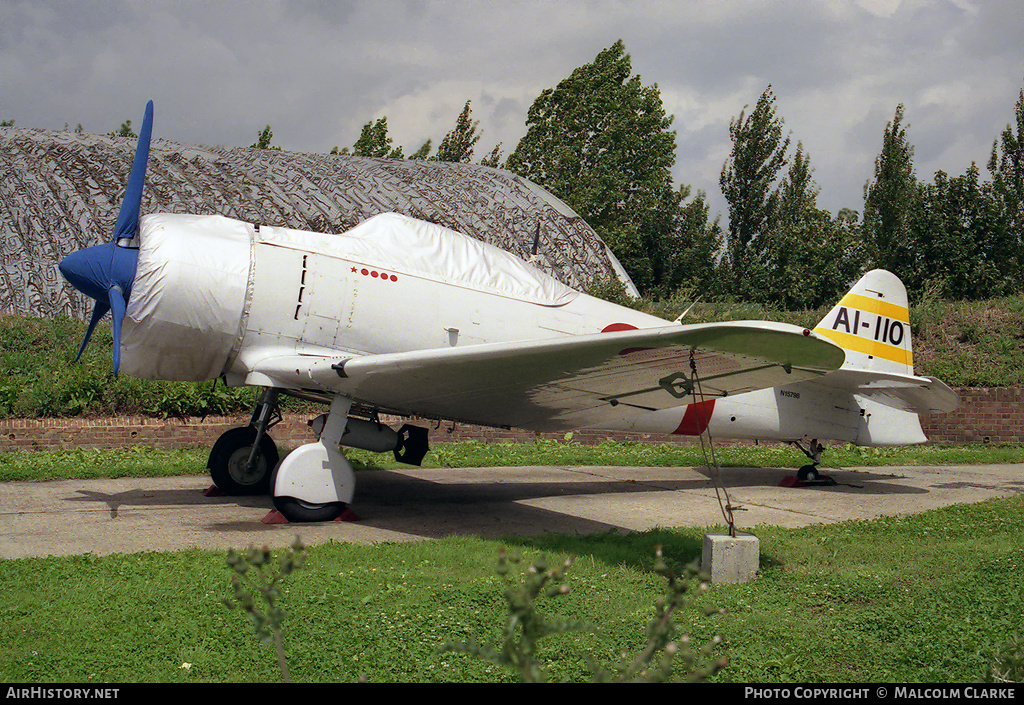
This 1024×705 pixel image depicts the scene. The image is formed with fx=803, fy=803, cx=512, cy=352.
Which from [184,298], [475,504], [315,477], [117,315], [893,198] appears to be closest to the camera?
[315,477]

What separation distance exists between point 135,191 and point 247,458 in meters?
2.94

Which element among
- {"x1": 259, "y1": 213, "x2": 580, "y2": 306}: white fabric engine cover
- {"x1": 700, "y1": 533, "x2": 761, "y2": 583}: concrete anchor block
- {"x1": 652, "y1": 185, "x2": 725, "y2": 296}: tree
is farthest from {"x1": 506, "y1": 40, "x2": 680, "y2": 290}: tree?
{"x1": 700, "y1": 533, "x2": 761, "y2": 583}: concrete anchor block

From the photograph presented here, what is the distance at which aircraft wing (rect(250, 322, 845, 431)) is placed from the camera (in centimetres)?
493

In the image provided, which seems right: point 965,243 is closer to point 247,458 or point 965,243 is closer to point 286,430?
point 286,430

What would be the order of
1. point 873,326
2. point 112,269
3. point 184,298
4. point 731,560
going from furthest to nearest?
point 873,326 < point 112,269 < point 184,298 < point 731,560

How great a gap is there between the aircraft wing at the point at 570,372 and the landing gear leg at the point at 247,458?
4.18 feet

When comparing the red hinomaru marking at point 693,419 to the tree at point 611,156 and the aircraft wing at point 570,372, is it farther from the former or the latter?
the tree at point 611,156

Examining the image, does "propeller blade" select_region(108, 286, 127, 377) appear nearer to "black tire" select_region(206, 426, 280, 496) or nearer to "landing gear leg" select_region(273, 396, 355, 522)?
"black tire" select_region(206, 426, 280, 496)

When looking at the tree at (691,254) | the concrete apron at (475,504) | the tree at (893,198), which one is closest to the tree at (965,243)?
the tree at (893,198)

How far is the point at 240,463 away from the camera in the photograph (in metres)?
8.53

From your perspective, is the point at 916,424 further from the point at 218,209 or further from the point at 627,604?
the point at 218,209

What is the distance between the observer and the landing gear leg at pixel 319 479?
6.73 metres

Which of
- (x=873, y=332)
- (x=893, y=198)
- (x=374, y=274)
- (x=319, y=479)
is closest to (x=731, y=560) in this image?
(x=319, y=479)

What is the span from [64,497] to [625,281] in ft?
49.2
